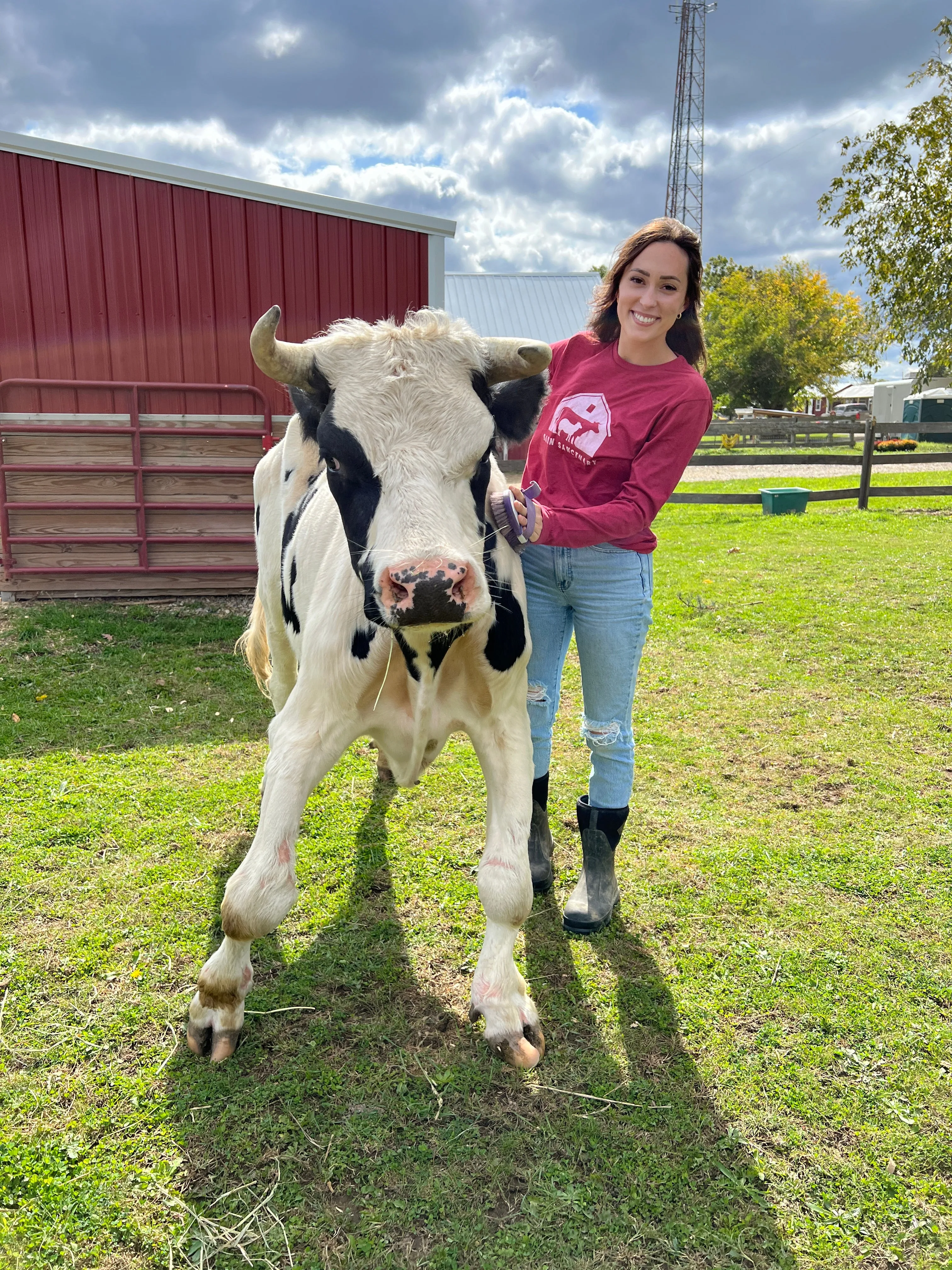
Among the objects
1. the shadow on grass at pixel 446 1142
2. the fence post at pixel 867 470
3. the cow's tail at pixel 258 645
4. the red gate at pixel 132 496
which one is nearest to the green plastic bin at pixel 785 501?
the fence post at pixel 867 470

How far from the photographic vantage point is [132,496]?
8.69 metres

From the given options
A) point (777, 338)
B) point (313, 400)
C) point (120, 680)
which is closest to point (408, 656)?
point (313, 400)

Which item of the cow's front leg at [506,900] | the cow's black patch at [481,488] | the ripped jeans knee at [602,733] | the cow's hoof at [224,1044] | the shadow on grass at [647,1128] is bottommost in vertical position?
the shadow on grass at [647,1128]

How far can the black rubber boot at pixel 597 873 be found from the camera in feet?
10.4

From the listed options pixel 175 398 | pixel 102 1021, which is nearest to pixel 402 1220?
pixel 102 1021

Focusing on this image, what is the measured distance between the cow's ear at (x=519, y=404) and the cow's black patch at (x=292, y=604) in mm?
1086

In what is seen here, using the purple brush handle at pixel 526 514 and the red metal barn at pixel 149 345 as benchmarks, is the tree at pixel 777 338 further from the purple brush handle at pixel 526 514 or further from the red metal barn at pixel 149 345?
the purple brush handle at pixel 526 514

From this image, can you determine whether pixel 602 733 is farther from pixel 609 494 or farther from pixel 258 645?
pixel 258 645

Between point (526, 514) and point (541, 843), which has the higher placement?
point (526, 514)

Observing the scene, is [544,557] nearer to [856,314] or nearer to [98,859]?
[98,859]

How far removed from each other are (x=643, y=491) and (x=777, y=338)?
46.4 meters

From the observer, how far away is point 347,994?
282 centimetres

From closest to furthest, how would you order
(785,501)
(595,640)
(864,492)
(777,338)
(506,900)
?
(506,900)
(595,640)
(785,501)
(864,492)
(777,338)

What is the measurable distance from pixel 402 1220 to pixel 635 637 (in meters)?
1.87
